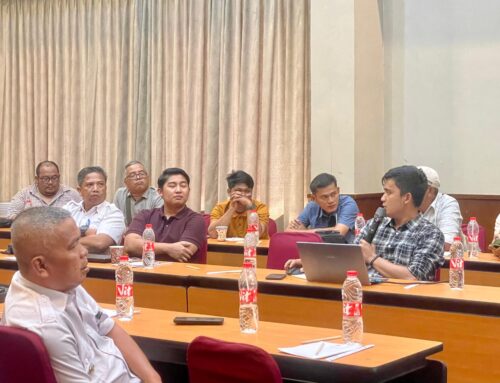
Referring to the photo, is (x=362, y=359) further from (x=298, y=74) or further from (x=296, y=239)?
(x=298, y=74)

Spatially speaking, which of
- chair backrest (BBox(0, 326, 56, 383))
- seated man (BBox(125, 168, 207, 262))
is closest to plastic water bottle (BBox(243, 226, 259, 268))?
seated man (BBox(125, 168, 207, 262))

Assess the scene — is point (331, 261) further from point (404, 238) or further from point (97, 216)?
point (97, 216)

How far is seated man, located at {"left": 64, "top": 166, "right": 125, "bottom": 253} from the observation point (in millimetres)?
5672

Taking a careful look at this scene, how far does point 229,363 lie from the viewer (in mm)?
2463

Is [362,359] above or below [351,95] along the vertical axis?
below

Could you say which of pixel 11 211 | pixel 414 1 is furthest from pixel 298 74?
pixel 11 211

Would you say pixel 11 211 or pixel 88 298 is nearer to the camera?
pixel 88 298

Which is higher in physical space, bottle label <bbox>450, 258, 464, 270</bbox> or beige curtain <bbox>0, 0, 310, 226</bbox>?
beige curtain <bbox>0, 0, 310, 226</bbox>

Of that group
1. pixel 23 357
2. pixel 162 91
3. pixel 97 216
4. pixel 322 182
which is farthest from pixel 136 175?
pixel 23 357

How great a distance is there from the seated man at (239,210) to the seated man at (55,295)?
13.5 feet

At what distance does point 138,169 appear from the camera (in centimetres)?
714

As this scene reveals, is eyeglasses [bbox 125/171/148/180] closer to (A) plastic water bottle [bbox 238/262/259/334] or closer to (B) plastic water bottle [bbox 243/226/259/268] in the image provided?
(B) plastic water bottle [bbox 243/226/259/268]

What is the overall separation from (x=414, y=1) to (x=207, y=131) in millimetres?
2401

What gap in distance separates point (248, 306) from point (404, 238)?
5.03ft
